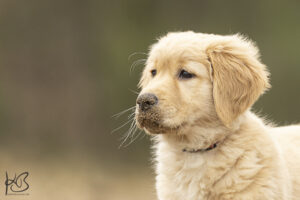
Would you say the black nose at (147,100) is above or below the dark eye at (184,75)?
below

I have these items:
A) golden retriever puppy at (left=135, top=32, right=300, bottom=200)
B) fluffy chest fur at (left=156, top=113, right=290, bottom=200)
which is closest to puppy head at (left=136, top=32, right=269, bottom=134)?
golden retriever puppy at (left=135, top=32, right=300, bottom=200)

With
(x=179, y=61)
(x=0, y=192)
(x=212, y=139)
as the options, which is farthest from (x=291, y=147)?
(x=0, y=192)

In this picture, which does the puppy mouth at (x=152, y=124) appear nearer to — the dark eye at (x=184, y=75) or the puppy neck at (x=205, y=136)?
the puppy neck at (x=205, y=136)

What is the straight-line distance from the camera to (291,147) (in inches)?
210

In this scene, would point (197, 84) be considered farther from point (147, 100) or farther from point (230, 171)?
point (230, 171)

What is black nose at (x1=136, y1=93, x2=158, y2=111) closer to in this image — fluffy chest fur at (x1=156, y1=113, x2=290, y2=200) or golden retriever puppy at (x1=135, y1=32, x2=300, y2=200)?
golden retriever puppy at (x1=135, y1=32, x2=300, y2=200)

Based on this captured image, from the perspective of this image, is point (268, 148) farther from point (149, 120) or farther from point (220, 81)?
point (149, 120)

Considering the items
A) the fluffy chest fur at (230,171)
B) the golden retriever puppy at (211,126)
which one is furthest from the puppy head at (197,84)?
the fluffy chest fur at (230,171)

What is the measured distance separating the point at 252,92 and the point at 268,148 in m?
0.45

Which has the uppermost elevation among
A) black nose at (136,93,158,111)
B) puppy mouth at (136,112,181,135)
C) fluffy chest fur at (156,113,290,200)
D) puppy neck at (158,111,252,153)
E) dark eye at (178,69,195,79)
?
dark eye at (178,69,195,79)

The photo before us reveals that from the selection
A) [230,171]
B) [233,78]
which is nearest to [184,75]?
[233,78]

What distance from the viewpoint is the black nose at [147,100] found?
4.66 metres

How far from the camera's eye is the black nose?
184 inches

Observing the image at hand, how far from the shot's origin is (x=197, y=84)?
16.0ft
